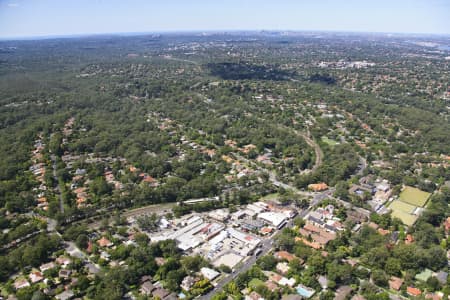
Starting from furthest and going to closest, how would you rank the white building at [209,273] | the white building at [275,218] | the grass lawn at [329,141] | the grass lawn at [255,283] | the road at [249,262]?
the grass lawn at [329,141] < the white building at [275,218] < the white building at [209,273] < the grass lawn at [255,283] < the road at [249,262]

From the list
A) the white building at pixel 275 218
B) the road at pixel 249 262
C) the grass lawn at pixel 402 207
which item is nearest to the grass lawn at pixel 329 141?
the grass lawn at pixel 402 207

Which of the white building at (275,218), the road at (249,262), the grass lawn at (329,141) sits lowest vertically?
the road at (249,262)

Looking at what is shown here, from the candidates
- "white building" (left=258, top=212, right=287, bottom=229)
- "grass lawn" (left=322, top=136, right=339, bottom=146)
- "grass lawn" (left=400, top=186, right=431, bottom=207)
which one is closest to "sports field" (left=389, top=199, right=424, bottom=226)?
"grass lawn" (left=400, top=186, right=431, bottom=207)

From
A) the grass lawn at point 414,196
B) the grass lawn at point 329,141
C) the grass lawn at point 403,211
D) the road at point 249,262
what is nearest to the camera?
the road at point 249,262

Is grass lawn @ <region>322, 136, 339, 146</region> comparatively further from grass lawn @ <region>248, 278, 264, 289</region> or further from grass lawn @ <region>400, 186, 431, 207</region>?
grass lawn @ <region>248, 278, 264, 289</region>

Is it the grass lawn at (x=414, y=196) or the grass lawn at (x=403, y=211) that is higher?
the grass lawn at (x=414, y=196)

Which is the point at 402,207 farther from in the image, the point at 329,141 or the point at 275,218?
the point at 329,141

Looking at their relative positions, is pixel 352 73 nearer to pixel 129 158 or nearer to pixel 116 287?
pixel 129 158

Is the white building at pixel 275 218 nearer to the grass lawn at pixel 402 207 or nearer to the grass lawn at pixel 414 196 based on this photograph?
the grass lawn at pixel 402 207

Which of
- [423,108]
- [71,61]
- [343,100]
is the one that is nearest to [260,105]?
[343,100]

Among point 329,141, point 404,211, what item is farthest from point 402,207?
point 329,141
